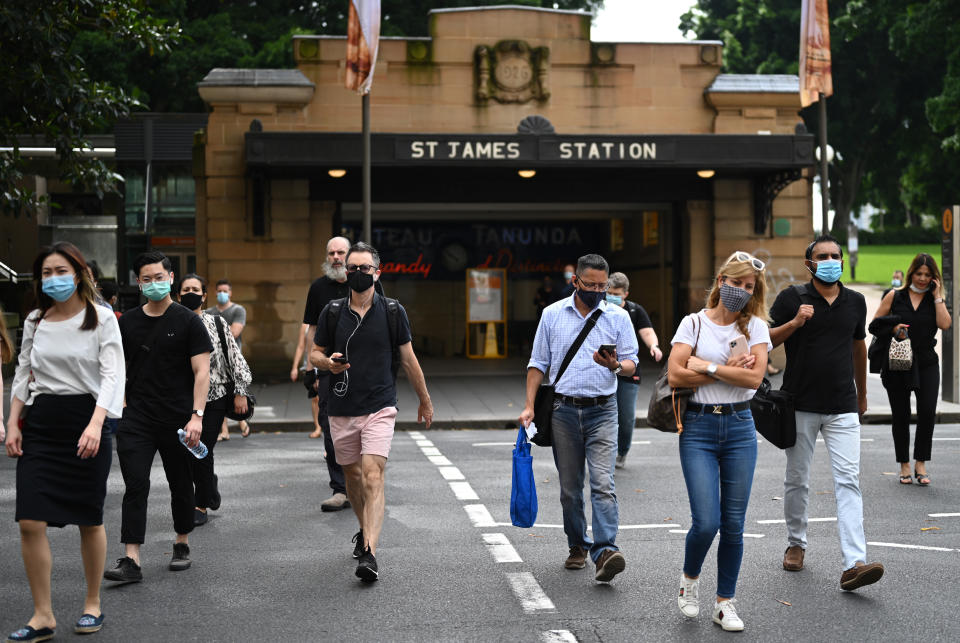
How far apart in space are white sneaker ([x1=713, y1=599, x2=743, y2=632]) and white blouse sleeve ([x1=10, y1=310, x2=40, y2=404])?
343cm

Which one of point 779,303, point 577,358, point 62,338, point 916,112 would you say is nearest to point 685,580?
point 577,358

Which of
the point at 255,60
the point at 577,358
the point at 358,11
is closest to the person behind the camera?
the point at 577,358

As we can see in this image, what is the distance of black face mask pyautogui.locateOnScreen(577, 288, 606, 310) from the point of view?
6.50 m

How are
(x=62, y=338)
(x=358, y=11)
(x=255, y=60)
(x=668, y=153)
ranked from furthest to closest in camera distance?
1. (x=255, y=60)
2. (x=668, y=153)
3. (x=358, y=11)
4. (x=62, y=338)

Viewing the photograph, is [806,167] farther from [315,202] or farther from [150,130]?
[150,130]

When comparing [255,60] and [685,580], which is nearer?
[685,580]

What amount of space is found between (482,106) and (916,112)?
32691 mm

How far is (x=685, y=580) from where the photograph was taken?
18.2ft

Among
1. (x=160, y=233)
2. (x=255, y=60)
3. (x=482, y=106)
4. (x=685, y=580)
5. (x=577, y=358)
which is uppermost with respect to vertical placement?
(x=255, y=60)

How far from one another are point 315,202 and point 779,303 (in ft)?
47.5

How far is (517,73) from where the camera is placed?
20.2m

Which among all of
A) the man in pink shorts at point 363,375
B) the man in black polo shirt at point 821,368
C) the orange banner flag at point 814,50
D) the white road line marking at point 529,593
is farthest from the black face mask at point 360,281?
the orange banner flag at point 814,50

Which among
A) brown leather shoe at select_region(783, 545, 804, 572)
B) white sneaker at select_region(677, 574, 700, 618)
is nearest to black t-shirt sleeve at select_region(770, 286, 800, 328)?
brown leather shoe at select_region(783, 545, 804, 572)

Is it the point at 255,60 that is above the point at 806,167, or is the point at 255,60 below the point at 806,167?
above
